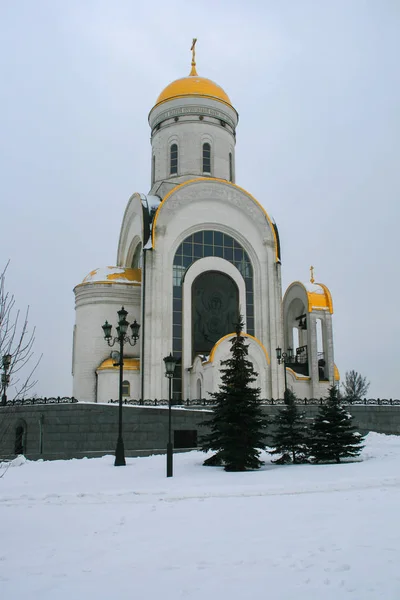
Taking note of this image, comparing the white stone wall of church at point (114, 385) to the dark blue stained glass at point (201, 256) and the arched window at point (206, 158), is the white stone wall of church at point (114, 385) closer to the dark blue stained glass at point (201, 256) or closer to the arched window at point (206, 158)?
the dark blue stained glass at point (201, 256)

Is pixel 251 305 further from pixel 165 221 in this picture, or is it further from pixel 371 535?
pixel 371 535

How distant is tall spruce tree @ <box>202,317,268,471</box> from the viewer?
15.9 m

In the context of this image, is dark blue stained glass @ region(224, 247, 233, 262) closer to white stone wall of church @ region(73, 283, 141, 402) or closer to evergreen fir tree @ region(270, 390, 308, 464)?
white stone wall of church @ region(73, 283, 141, 402)

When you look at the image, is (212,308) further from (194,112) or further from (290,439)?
(290,439)

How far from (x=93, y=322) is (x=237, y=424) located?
15173 mm

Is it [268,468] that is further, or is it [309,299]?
[309,299]

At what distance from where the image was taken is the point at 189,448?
21.9m

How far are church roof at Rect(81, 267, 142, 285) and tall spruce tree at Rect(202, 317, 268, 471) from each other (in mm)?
14313

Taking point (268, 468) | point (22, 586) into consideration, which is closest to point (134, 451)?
point (268, 468)

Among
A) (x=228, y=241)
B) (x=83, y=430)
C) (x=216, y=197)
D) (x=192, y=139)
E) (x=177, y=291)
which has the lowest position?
(x=83, y=430)

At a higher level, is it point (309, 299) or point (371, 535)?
point (309, 299)

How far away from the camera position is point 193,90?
34969 millimetres

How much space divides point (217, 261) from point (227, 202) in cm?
342

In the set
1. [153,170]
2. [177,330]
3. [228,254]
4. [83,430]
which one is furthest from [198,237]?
[83,430]
